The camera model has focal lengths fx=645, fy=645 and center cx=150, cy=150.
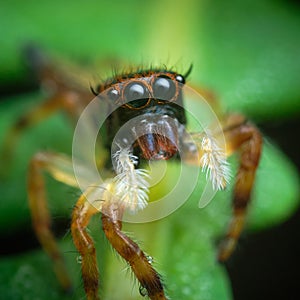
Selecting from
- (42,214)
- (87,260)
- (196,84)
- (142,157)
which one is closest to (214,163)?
(142,157)

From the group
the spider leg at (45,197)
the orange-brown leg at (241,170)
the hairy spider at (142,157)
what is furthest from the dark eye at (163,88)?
the spider leg at (45,197)

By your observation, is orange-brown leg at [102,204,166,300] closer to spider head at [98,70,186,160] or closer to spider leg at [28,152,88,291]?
spider head at [98,70,186,160]

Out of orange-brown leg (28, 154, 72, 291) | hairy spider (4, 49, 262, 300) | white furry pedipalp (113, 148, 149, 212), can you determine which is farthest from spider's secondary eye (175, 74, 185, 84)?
orange-brown leg (28, 154, 72, 291)

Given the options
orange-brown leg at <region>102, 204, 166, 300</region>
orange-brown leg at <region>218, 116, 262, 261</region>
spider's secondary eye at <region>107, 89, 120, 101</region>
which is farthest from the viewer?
orange-brown leg at <region>218, 116, 262, 261</region>

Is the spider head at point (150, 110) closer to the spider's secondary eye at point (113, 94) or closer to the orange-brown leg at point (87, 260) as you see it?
the spider's secondary eye at point (113, 94)

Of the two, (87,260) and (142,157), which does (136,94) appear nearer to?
(142,157)

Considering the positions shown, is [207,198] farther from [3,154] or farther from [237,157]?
[3,154]
